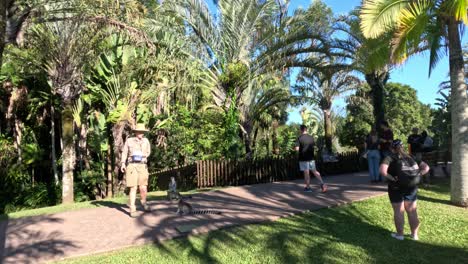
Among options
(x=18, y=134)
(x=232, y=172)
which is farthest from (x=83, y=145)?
(x=232, y=172)

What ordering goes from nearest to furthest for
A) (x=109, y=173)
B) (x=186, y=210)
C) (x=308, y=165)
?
1. (x=186, y=210)
2. (x=308, y=165)
3. (x=109, y=173)

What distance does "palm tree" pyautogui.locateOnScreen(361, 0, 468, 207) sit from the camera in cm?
745

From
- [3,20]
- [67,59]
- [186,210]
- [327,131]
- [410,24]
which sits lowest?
[186,210]

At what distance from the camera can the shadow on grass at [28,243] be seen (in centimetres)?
499

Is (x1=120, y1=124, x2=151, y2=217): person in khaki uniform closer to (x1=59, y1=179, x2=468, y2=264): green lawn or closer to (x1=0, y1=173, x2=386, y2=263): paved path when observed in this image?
(x1=0, y1=173, x2=386, y2=263): paved path

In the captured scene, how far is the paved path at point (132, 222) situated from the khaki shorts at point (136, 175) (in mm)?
627

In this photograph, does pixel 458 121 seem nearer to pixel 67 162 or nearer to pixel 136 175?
pixel 136 175

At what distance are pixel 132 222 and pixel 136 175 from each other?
92cm

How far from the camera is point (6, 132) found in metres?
13.4

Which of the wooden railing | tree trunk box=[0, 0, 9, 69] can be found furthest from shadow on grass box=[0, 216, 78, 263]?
the wooden railing

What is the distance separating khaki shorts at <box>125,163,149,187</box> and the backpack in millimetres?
4453

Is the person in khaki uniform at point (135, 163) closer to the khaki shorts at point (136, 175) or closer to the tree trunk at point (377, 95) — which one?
the khaki shorts at point (136, 175)

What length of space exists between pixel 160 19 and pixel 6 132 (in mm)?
6860

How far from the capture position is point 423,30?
310 inches
